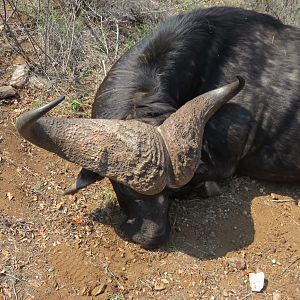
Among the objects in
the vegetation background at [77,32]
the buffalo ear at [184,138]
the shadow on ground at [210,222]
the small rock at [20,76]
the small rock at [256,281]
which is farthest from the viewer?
the vegetation background at [77,32]

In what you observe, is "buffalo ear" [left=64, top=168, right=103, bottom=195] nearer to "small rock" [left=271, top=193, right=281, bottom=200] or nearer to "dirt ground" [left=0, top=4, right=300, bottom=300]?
"dirt ground" [left=0, top=4, right=300, bottom=300]

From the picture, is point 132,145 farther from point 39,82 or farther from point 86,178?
point 39,82

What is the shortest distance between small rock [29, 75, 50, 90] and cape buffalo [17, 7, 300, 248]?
116cm

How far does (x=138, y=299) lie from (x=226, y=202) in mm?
1102

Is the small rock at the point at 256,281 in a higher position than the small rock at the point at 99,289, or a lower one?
lower

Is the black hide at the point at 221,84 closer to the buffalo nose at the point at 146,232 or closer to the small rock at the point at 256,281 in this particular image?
the buffalo nose at the point at 146,232

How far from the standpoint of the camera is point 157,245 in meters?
3.98

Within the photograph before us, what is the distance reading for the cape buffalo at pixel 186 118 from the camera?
340 cm

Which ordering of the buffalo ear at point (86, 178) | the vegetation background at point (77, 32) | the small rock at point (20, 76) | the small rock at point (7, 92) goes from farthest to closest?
the vegetation background at point (77, 32) < the small rock at point (20, 76) < the small rock at point (7, 92) < the buffalo ear at point (86, 178)

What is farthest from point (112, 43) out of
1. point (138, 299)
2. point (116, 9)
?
point (138, 299)

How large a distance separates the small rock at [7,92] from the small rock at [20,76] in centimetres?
9

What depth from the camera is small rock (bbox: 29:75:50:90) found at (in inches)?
205

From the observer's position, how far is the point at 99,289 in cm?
378

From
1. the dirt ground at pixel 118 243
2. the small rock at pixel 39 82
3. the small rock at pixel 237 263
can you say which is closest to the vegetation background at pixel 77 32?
the small rock at pixel 39 82
